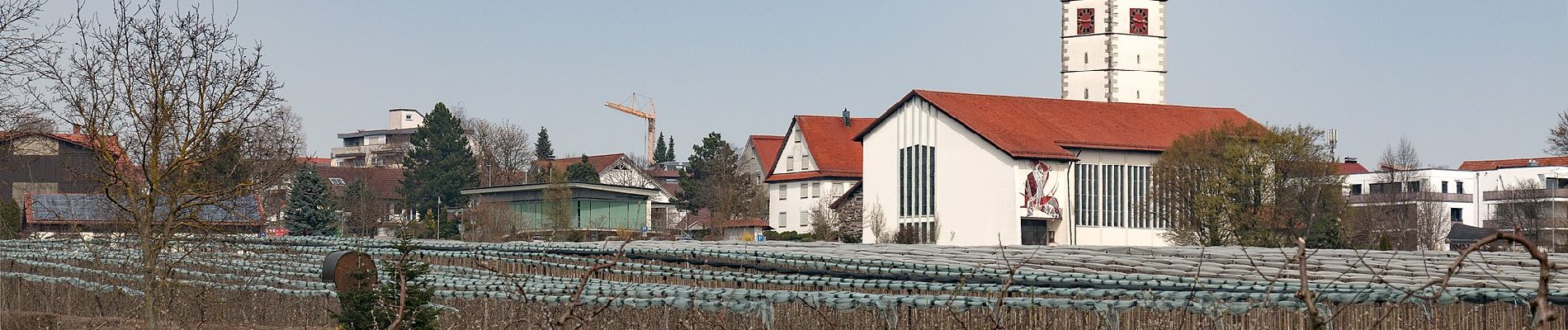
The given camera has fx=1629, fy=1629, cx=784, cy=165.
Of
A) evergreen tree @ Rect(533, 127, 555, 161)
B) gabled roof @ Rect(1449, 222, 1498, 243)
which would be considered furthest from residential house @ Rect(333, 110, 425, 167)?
gabled roof @ Rect(1449, 222, 1498, 243)

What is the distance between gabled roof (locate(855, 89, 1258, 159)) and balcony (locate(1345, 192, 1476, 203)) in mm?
24167

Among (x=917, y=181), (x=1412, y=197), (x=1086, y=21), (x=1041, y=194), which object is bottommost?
(x=1041, y=194)

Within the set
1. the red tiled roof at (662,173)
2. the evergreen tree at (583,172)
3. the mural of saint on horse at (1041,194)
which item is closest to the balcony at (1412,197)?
the mural of saint on horse at (1041,194)

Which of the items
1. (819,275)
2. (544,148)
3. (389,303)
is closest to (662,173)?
(544,148)

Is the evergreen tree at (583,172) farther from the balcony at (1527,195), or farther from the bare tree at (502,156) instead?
the balcony at (1527,195)

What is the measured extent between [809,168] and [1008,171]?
19.4 m

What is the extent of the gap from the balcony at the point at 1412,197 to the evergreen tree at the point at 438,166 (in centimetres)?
5156

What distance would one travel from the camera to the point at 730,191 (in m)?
85.8

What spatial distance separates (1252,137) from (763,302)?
4257cm

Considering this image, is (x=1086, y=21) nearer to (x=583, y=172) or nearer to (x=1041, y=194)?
(x=1041, y=194)

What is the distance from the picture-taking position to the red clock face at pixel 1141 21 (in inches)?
3201

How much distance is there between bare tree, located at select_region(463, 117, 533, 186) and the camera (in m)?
106

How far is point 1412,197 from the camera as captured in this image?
96000 millimetres

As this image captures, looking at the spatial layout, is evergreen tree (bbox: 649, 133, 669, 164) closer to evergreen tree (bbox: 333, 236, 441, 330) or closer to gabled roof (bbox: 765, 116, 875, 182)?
gabled roof (bbox: 765, 116, 875, 182)
